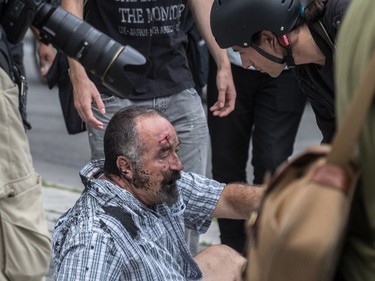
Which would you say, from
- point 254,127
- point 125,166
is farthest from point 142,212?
point 254,127

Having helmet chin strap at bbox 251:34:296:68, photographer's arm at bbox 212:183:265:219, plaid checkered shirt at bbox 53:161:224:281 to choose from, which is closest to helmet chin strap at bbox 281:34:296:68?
helmet chin strap at bbox 251:34:296:68

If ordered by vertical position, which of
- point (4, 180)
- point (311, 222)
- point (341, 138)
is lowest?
point (4, 180)

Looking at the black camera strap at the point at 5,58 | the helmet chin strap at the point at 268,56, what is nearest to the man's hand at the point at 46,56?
the black camera strap at the point at 5,58

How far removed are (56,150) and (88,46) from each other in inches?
225

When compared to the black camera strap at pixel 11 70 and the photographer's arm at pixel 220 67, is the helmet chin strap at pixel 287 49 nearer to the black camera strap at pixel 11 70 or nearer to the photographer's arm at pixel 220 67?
the photographer's arm at pixel 220 67

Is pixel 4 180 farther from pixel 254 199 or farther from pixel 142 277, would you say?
pixel 254 199

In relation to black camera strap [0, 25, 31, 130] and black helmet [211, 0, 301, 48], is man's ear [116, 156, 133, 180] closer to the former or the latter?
black camera strap [0, 25, 31, 130]

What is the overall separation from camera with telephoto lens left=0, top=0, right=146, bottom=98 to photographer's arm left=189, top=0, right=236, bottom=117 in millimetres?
1705

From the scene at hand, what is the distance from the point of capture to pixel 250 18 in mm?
3551

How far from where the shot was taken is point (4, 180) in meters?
3.52

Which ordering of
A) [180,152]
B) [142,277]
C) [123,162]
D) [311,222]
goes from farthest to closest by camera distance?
[180,152], [123,162], [142,277], [311,222]

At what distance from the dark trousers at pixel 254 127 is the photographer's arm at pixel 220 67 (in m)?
0.46

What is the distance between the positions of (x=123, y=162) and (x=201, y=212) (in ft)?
1.37

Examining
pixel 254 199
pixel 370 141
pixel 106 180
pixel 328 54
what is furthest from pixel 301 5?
pixel 370 141
